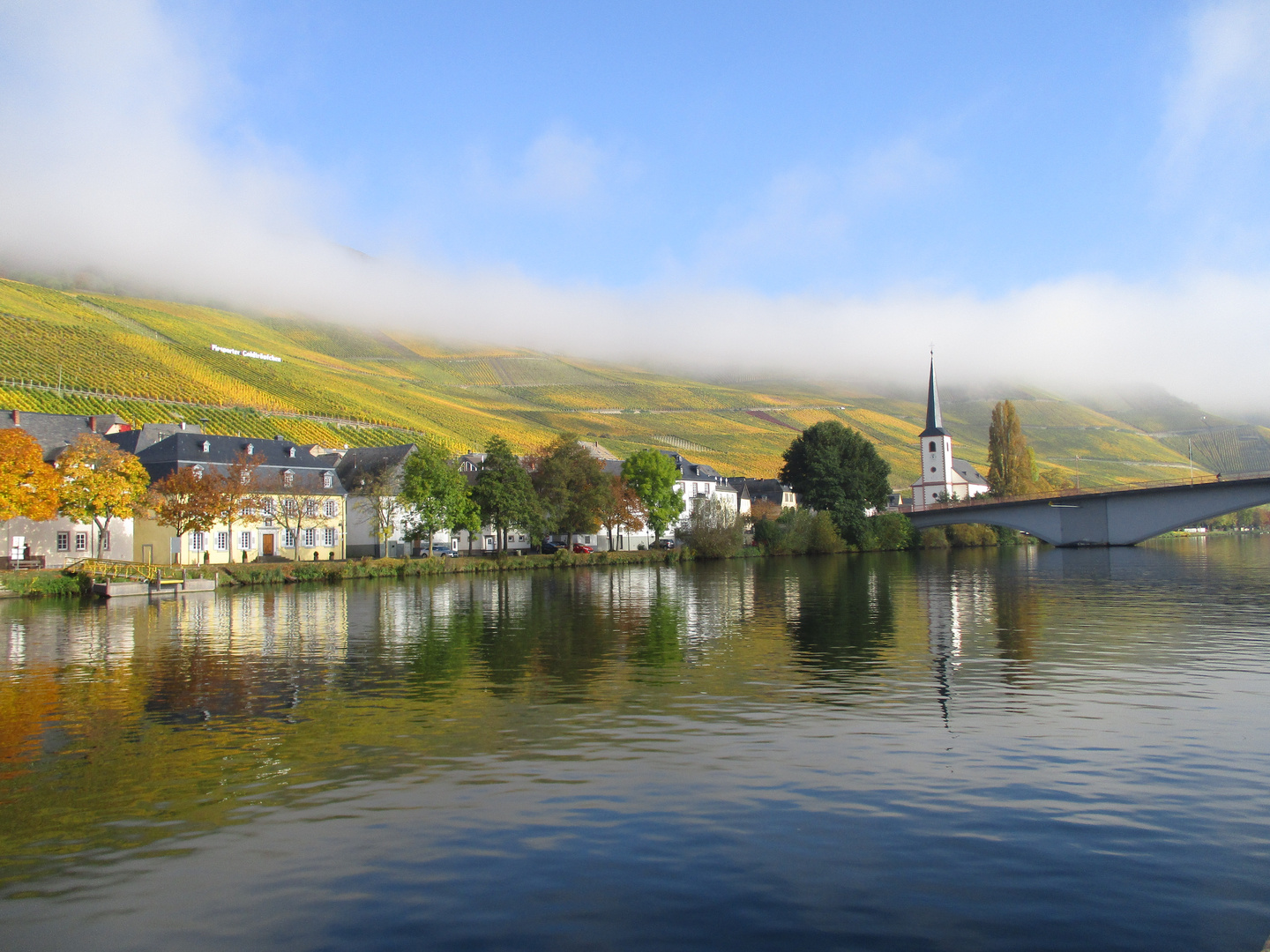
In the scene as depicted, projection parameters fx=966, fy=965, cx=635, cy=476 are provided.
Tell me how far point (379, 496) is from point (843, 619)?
5598 cm

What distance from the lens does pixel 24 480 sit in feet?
193

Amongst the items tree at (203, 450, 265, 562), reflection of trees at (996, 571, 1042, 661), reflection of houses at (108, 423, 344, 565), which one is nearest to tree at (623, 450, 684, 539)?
reflection of houses at (108, 423, 344, 565)

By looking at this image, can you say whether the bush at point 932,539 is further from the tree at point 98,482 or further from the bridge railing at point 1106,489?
the tree at point 98,482

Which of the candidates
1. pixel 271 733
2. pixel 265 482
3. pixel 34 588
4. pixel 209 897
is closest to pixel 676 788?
pixel 209 897

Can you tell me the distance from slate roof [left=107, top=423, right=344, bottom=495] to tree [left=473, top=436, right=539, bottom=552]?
1451 cm

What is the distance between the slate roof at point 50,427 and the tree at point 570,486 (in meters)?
40.0

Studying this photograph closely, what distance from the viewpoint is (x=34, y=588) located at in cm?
5822

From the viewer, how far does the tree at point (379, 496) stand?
85.1m

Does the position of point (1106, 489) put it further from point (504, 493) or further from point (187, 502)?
point (187, 502)

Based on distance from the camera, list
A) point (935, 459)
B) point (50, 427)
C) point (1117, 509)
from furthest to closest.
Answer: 1. point (935, 459)
2. point (1117, 509)
3. point (50, 427)

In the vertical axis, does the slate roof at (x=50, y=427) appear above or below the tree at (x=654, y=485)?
above

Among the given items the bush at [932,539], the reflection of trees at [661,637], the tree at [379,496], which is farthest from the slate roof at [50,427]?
the bush at [932,539]

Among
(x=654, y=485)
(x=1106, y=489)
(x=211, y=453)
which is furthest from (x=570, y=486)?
(x=1106, y=489)

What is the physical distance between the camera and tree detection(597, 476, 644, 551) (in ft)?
330
